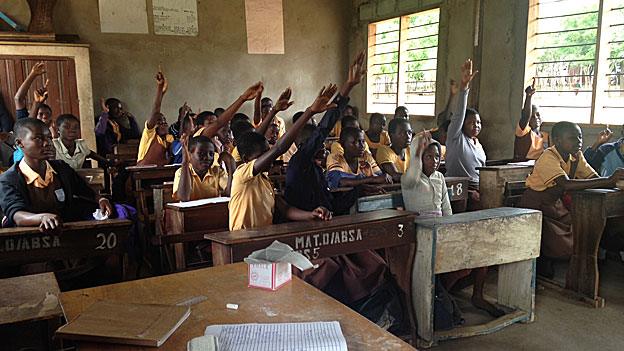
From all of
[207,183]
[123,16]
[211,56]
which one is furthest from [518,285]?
[123,16]

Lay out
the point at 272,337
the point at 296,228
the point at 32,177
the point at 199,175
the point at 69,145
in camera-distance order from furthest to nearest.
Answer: the point at 69,145
the point at 199,175
the point at 32,177
the point at 296,228
the point at 272,337

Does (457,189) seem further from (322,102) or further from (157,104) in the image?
(157,104)

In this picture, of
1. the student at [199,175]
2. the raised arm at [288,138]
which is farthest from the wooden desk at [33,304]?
the student at [199,175]

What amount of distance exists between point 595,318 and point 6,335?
12.7ft

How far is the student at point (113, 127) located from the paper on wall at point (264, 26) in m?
2.67

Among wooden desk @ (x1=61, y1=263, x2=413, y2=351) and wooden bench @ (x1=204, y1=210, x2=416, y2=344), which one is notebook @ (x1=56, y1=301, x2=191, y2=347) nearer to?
wooden desk @ (x1=61, y1=263, x2=413, y2=351)

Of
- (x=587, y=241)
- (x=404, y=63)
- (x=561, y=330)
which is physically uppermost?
(x=404, y=63)

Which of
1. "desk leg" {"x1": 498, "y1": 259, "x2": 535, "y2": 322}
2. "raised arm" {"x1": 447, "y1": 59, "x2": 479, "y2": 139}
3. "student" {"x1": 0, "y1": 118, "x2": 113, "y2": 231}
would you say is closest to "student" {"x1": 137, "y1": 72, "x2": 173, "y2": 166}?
"student" {"x1": 0, "y1": 118, "x2": 113, "y2": 231}

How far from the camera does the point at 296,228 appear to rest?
2.70 meters

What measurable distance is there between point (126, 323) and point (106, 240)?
1765mm

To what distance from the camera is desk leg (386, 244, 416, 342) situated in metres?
3.10

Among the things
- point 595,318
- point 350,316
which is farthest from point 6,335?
point 595,318

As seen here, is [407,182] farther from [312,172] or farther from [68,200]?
[68,200]

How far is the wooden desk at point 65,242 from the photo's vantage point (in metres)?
2.74
